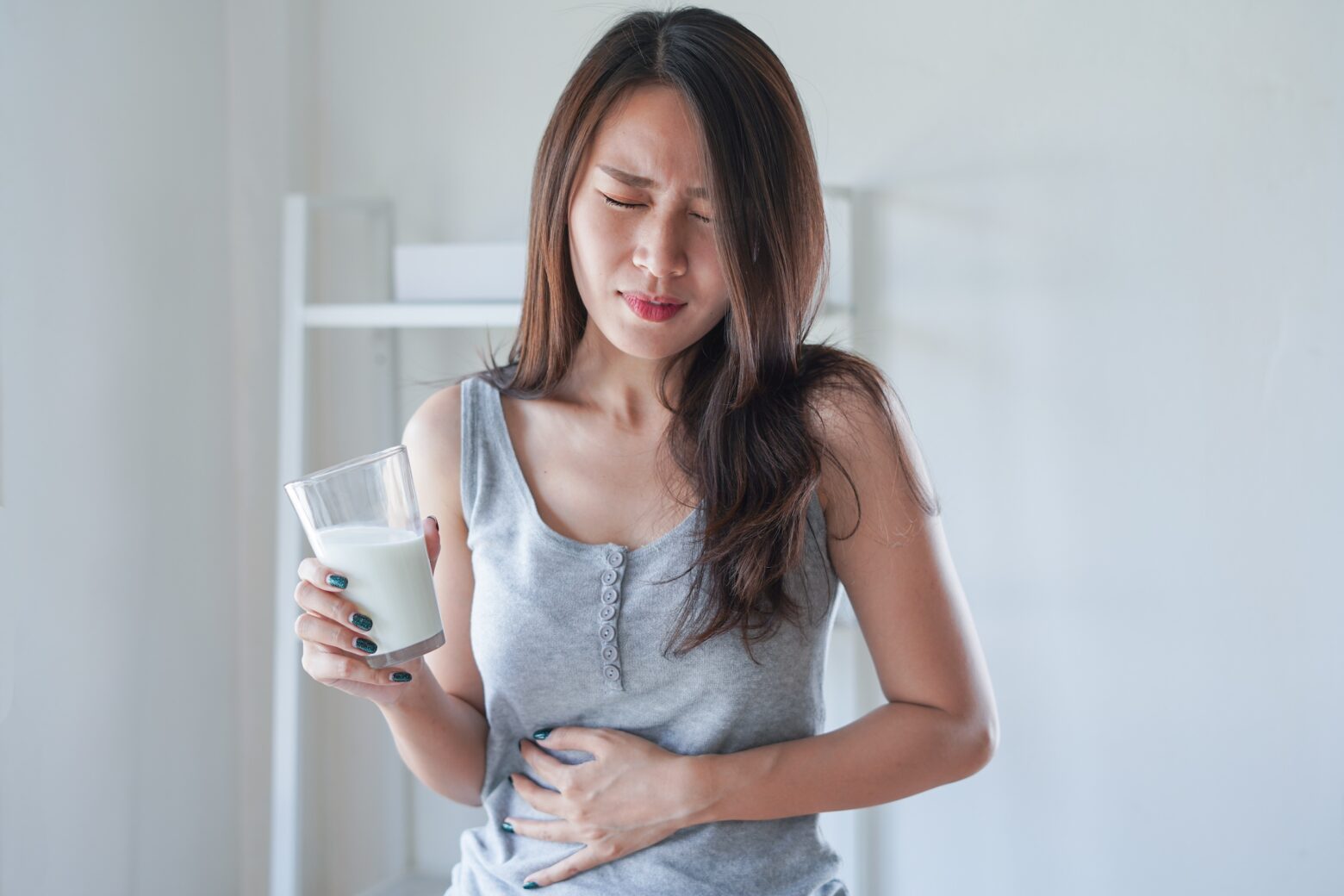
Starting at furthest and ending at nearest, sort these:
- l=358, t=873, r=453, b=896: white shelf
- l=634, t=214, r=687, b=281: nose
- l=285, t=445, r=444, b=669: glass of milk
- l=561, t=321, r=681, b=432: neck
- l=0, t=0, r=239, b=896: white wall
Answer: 1. l=358, t=873, r=453, b=896: white shelf
2. l=0, t=0, r=239, b=896: white wall
3. l=561, t=321, r=681, b=432: neck
4. l=634, t=214, r=687, b=281: nose
5. l=285, t=445, r=444, b=669: glass of milk

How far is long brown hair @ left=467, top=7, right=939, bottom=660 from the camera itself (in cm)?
102

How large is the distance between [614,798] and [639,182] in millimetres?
553

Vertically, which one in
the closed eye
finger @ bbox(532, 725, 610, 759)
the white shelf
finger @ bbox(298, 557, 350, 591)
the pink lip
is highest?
the closed eye

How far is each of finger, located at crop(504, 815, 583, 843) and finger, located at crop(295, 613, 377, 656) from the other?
0.28m

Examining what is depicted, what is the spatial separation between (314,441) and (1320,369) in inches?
62.6

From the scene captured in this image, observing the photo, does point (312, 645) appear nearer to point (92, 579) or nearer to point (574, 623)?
point (574, 623)

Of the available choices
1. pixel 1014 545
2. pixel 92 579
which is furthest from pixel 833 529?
pixel 92 579

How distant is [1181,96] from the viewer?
1.58 meters

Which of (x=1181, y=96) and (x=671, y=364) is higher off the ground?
(x=1181, y=96)

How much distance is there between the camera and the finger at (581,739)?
106cm

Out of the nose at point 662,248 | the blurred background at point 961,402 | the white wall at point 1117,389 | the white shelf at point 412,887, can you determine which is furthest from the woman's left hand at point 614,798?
the white shelf at point 412,887

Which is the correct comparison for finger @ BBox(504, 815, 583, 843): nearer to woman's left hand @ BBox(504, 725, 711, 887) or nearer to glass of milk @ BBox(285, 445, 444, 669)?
woman's left hand @ BBox(504, 725, 711, 887)

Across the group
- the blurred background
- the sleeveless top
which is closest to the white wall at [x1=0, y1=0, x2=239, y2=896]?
the blurred background

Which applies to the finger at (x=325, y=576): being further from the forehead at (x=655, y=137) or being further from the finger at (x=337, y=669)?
the forehead at (x=655, y=137)
